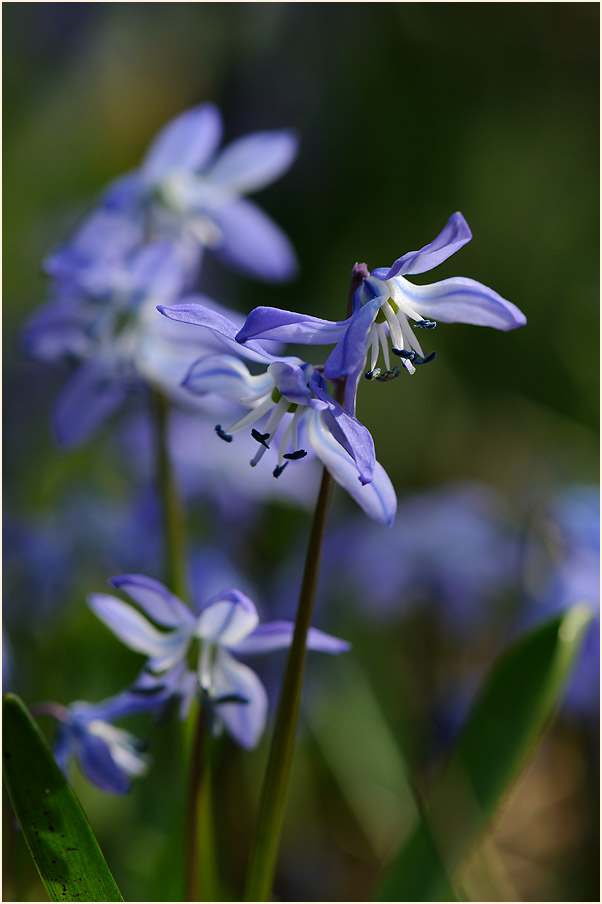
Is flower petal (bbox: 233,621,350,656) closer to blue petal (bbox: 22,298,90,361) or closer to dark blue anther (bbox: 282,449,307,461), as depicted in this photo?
dark blue anther (bbox: 282,449,307,461)

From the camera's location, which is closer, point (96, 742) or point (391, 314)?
point (391, 314)

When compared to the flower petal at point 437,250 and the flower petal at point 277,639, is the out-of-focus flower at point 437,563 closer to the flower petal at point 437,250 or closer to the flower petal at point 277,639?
the flower petal at point 277,639

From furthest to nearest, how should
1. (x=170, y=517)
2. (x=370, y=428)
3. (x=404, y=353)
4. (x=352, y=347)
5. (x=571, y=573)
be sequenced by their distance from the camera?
1. (x=370, y=428)
2. (x=571, y=573)
3. (x=170, y=517)
4. (x=404, y=353)
5. (x=352, y=347)

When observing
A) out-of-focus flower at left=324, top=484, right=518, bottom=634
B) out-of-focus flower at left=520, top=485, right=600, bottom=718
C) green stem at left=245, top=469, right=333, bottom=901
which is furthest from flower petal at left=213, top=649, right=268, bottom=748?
out-of-focus flower at left=324, top=484, right=518, bottom=634

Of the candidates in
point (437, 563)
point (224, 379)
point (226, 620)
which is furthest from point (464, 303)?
point (437, 563)

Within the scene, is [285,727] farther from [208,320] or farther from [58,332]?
[58,332]

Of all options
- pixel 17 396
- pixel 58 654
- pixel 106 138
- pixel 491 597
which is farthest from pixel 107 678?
pixel 106 138

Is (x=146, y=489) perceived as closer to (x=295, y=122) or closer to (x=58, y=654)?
(x=58, y=654)
